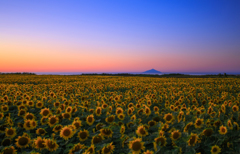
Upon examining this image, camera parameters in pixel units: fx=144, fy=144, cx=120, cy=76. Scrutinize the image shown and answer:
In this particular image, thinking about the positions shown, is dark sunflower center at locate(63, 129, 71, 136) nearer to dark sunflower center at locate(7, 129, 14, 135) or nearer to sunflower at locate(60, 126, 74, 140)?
sunflower at locate(60, 126, 74, 140)

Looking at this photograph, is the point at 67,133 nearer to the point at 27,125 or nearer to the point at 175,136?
the point at 27,125

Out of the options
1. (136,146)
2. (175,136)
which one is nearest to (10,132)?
(136,146)

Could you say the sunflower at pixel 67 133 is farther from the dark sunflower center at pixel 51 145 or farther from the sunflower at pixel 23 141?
the sunflower at pixel 23 141

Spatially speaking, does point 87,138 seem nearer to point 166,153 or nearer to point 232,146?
point 166,153

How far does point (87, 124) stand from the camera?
3.29m

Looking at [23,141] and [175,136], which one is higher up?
[175,136]

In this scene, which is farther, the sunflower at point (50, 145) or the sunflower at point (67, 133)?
the sunflower at point (67, 133)

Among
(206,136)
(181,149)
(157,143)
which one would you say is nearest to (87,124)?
(157,143)

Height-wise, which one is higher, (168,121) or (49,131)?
(168,121)

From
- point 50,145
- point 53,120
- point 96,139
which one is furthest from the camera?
point 53,120

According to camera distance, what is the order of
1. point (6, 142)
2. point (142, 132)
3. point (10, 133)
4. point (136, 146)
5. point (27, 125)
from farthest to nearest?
point (27, 125) → point (10, 133) → point (6, 142) → point (142, 132) → point (136, 146)

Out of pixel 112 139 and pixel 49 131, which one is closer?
pixel 112 139

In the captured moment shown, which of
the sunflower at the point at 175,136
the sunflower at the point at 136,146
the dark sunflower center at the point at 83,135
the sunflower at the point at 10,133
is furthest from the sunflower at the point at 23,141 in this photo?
the sunflower at the point at 175,136

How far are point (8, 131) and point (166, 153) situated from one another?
2.86 metres
